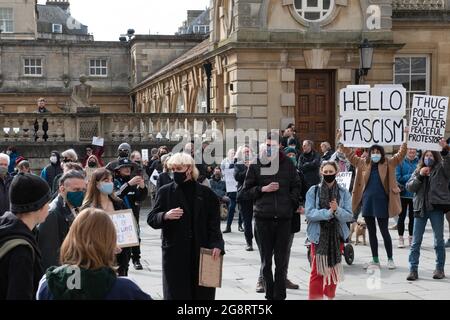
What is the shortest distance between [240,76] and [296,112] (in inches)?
79.9

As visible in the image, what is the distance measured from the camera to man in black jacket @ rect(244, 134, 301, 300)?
9.09 metres

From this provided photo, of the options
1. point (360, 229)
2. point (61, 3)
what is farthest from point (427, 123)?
point (61, 3)

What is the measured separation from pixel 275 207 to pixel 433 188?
107 inches

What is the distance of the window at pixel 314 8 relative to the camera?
2317cm

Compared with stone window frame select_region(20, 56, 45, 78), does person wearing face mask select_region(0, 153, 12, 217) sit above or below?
below

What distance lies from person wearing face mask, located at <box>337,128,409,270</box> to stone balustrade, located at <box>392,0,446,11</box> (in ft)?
45.9

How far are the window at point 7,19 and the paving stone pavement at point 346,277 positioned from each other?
53076 mm

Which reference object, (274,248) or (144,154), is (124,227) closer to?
(274,248)

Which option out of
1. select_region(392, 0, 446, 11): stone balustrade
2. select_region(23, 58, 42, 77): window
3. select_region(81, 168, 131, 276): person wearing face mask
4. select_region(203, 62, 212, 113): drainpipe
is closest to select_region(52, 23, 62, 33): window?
select_region(23, 58, 42, 77): window

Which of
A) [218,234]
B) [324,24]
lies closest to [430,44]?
[324,24]

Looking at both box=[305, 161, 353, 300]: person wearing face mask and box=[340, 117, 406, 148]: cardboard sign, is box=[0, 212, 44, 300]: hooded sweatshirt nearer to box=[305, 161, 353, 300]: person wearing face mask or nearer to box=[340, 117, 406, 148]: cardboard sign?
box=[305, 161, 353, 300]: person wearing face mask

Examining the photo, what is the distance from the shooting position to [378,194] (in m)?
11.2

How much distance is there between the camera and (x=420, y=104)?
11.9 metres

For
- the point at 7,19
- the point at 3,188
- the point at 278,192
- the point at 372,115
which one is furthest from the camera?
the point at 7,19
